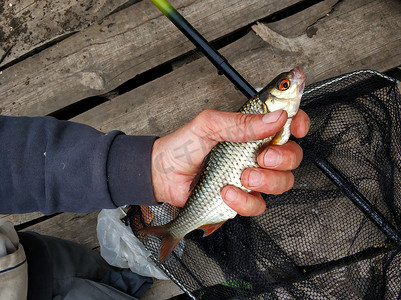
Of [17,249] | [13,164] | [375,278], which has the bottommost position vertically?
[375,278]

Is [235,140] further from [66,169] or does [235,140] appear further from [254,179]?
[66,169]

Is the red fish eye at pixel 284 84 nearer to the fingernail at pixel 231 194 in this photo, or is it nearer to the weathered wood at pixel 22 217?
the fingernail at pixel 231 194

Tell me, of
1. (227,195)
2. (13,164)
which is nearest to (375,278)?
(227,195)

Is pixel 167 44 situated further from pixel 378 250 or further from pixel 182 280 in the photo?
pixel 378 250

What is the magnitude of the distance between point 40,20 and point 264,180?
1963mm

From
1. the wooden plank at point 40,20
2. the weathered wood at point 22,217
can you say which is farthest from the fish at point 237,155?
the wooden plank at point 40,20

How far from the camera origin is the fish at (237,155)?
139 cm

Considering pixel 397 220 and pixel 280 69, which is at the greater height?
pixel 280 69

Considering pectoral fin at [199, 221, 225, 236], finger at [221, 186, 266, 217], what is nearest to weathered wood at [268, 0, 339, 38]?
finger at [221, 186, 266, 217]

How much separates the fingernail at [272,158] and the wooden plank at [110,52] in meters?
1.09

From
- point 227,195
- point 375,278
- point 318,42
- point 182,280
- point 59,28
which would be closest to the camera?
point 227,195

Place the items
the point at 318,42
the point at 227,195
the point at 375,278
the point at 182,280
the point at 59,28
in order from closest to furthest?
the point at 227,195 → the point at 375,278 → the point at 182,280 → the point at 318,42 → the point at 59,28

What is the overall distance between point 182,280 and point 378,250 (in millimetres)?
1131

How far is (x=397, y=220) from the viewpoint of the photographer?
1.71 meters
